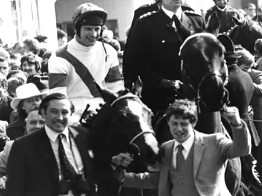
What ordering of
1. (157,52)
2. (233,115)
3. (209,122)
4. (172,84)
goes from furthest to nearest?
(157,52) → (172,84) → (209,122) → (233,115)

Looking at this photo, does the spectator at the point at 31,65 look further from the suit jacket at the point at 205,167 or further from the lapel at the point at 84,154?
the suit jacket at the point at 205,167

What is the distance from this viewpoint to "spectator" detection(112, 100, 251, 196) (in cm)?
812

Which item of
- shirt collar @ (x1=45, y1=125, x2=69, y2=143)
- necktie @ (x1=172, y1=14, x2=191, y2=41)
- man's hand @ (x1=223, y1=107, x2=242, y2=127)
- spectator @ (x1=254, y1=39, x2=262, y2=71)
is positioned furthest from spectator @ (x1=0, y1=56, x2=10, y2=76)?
man's hand @ (x1=223, y1=107, x2=242, y2=127)

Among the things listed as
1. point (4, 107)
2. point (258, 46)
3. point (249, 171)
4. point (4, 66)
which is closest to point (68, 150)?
point (249, 171)

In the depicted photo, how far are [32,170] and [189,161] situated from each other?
1.38m

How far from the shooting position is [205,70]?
8461 millimetres

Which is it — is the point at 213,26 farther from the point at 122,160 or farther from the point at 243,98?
the point at 122,160

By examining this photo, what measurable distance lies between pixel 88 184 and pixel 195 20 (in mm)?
2567

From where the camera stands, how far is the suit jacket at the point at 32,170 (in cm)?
782

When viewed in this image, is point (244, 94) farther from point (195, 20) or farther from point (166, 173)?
point (166, 173)

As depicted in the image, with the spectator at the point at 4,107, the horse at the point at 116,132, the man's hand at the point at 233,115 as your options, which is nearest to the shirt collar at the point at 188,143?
the horse at the point at 116,132

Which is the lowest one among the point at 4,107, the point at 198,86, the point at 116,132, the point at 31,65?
the point at 4,107

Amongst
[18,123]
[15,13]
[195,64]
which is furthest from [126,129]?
[15,13]

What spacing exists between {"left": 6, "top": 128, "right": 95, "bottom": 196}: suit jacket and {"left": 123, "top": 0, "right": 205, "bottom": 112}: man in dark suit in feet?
5.16
